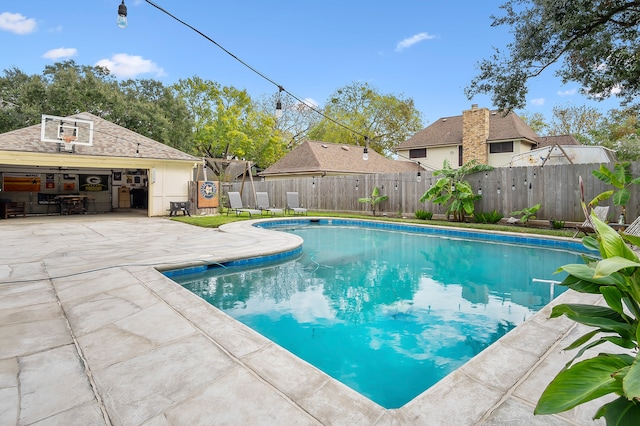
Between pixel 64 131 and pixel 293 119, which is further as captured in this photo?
pixel 293 119

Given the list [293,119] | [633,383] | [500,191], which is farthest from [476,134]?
[633,383]

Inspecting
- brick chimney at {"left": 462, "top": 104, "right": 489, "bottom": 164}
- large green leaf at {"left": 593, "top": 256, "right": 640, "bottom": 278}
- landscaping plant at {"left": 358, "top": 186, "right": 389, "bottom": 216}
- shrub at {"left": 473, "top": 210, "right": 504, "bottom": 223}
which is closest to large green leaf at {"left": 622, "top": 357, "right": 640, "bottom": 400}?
large green leaf at {"left": 593, "top": 256, "right": 640, "bottom": 278}

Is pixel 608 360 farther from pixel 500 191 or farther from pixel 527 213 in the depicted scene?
pixel 500 191

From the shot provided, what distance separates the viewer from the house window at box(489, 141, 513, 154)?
22.1 meters

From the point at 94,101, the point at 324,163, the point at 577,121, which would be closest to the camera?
the point at 324,163

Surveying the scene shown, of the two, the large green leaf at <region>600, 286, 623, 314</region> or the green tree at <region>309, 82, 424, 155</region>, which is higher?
the green tree at <region>309, 82, 424, 155</region>

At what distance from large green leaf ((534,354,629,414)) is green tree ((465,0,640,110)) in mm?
8697

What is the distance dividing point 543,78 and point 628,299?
10460mm

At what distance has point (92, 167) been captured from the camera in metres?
15.0

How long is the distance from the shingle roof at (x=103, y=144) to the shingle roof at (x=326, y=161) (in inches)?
326

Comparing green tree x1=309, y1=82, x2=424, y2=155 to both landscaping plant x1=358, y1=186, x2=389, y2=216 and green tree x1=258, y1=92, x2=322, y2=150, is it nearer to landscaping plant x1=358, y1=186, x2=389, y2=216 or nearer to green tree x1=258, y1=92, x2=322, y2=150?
green tree x1=258, y1=92, x2=322, y2=150

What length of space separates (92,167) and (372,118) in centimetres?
2677

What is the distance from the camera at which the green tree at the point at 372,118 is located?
115 ft

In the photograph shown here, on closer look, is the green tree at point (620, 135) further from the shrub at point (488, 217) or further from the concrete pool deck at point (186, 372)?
the concrete pool deck at point (186, 372)
